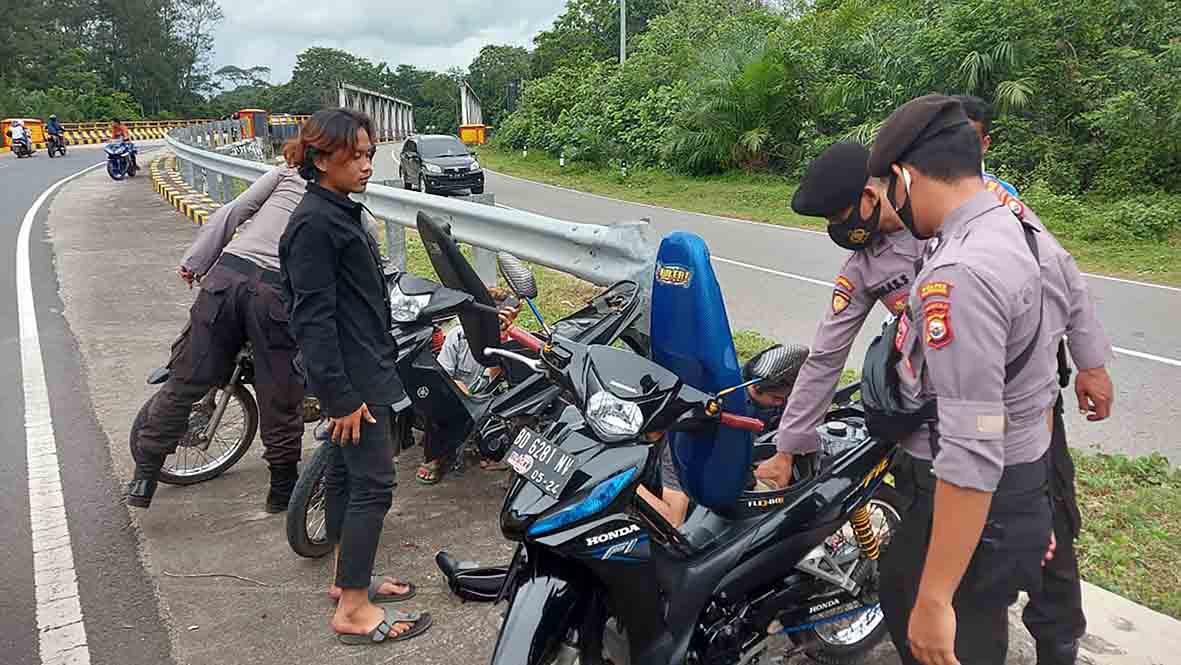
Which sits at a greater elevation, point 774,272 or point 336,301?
point 336,301

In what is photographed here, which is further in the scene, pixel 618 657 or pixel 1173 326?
pixel 1173 326

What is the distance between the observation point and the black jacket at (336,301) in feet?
9.59

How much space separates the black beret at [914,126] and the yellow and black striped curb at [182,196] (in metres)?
11.7

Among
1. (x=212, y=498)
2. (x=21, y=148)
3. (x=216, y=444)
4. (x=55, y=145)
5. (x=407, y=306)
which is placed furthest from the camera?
(x=55, y=145)

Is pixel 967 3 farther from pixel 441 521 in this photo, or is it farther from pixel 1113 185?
pixel 441 521

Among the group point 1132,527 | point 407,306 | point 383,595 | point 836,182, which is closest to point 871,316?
point 1132,527

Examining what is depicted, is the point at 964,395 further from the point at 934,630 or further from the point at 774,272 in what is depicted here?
the point at 774,272

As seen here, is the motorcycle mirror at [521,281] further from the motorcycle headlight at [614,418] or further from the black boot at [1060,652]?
the black boot at [1060,652]

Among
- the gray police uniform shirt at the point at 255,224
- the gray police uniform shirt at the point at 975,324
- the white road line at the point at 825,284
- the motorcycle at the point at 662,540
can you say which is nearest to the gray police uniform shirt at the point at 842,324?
the motorcycle at the point at 662,540

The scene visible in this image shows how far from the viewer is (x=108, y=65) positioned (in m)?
81.1

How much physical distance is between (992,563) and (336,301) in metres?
2.16

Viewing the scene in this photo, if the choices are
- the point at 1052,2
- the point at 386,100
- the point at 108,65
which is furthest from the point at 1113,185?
the point at 108,65

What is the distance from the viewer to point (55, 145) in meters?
32.3

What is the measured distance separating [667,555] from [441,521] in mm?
1863
